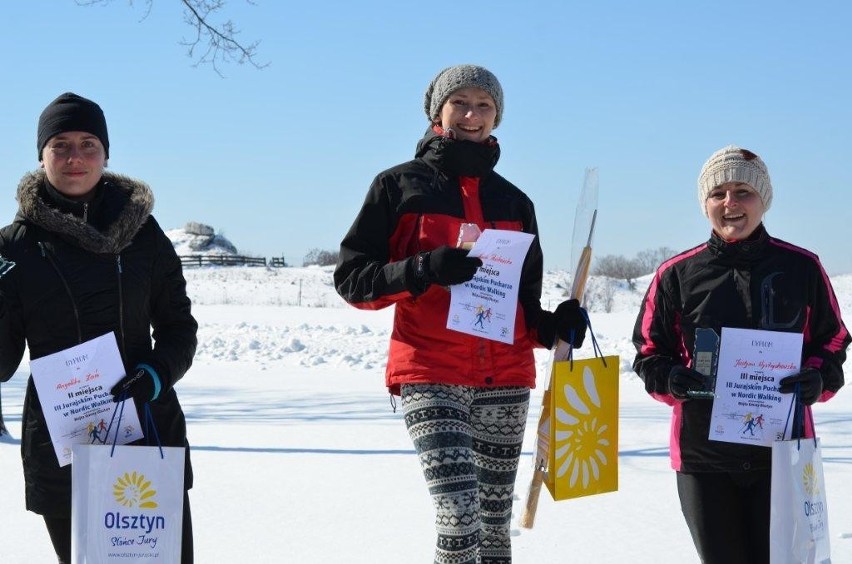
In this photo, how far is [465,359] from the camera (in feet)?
11.4

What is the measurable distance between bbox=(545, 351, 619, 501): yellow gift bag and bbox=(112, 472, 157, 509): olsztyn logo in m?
1.35

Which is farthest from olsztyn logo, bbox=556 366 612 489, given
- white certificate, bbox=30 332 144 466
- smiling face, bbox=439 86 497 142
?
white certificate, bbox=30 332 144 466

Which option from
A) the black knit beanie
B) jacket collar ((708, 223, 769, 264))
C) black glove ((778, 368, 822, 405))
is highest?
the black knit beanie

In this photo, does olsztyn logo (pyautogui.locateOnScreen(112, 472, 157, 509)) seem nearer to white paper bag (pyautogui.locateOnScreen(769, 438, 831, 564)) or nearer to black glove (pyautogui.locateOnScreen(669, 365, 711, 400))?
black glove (pyautogui.locateOnScreen(669, 365, 711, 400))

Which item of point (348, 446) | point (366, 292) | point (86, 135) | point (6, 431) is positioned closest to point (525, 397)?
point (366, 292)

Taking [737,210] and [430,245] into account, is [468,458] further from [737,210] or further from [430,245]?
[737,210]

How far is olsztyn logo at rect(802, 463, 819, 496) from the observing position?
3.24m

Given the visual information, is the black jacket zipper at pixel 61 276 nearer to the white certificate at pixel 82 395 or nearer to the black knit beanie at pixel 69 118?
the white certificate at pixel 82 395

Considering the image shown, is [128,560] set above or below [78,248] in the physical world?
below

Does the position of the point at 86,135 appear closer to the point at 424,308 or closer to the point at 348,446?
the point at 424,308

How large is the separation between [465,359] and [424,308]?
0.23 m

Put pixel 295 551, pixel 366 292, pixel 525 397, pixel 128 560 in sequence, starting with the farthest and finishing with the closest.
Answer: pixel 295 551
pixel 525 397
pixel 366 292
pixel 128 560

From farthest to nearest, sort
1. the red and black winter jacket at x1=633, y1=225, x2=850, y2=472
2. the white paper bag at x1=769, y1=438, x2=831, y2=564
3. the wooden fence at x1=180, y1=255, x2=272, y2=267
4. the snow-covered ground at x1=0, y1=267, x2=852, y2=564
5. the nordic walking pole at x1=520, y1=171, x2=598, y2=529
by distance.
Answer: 1. the wooden fence at x1=180, y1=255, x2=272, y2=267
2. the snow-covered ground at x1=0, y1=267, x2=852, y2=564
3. the nordic walking pole at x1=520, y1=171, x2=598, y2=529
4. the red and black winter jacket at x1=633, y1=225, x2=850, y2=472
5. the white paper bag at x1=769, y1=438, x2=831, y2=564

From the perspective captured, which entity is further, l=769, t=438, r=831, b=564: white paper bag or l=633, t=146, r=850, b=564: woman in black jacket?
l=633, t=146, r=850, b=564: woman in black jacket
